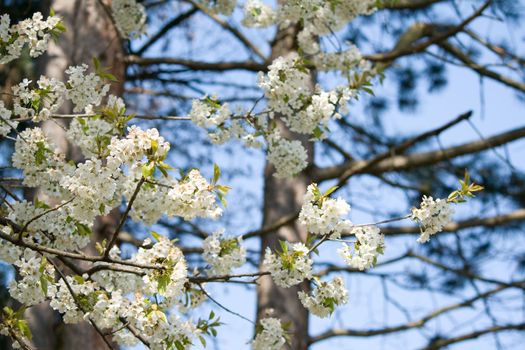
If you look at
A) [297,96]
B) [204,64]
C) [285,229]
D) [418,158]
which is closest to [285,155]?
[297,96]

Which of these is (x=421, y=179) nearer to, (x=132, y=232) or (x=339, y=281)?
(x=132, y=232)

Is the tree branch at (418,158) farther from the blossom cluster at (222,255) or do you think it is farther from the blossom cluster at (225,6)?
the blossom cluster at (222,255)

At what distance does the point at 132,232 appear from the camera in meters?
6.41

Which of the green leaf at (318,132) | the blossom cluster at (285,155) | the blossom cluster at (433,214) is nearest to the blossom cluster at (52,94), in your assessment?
the blossom cluster at (285,155)

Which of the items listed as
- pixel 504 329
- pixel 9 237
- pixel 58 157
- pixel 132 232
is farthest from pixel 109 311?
pixel 132 232

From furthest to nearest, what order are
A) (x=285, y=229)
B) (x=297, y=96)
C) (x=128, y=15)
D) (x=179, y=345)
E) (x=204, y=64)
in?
(x=204, y=64)
(x=285, y=229)
(x=128, y=15)
(x=297, y=96)
(x=179, y=345)

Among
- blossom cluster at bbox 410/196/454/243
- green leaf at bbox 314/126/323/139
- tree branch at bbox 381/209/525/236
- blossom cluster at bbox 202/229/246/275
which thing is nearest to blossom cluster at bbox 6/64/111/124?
blossom cluster at bbox 202/229/246/275

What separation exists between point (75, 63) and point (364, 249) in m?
2.52

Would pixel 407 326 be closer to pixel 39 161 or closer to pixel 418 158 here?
pixel 418 158

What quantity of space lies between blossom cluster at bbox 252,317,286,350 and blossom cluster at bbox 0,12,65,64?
1293mm

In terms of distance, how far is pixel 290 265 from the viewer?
2.64 meters

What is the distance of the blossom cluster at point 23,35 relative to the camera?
9.63ft

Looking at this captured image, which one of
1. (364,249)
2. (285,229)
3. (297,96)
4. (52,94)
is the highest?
(285,229)

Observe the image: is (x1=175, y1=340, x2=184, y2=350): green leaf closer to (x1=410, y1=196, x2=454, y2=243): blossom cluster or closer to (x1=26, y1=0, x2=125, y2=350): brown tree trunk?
(x1=410, y1=196, x2=454, y2=243): blossom cluster
